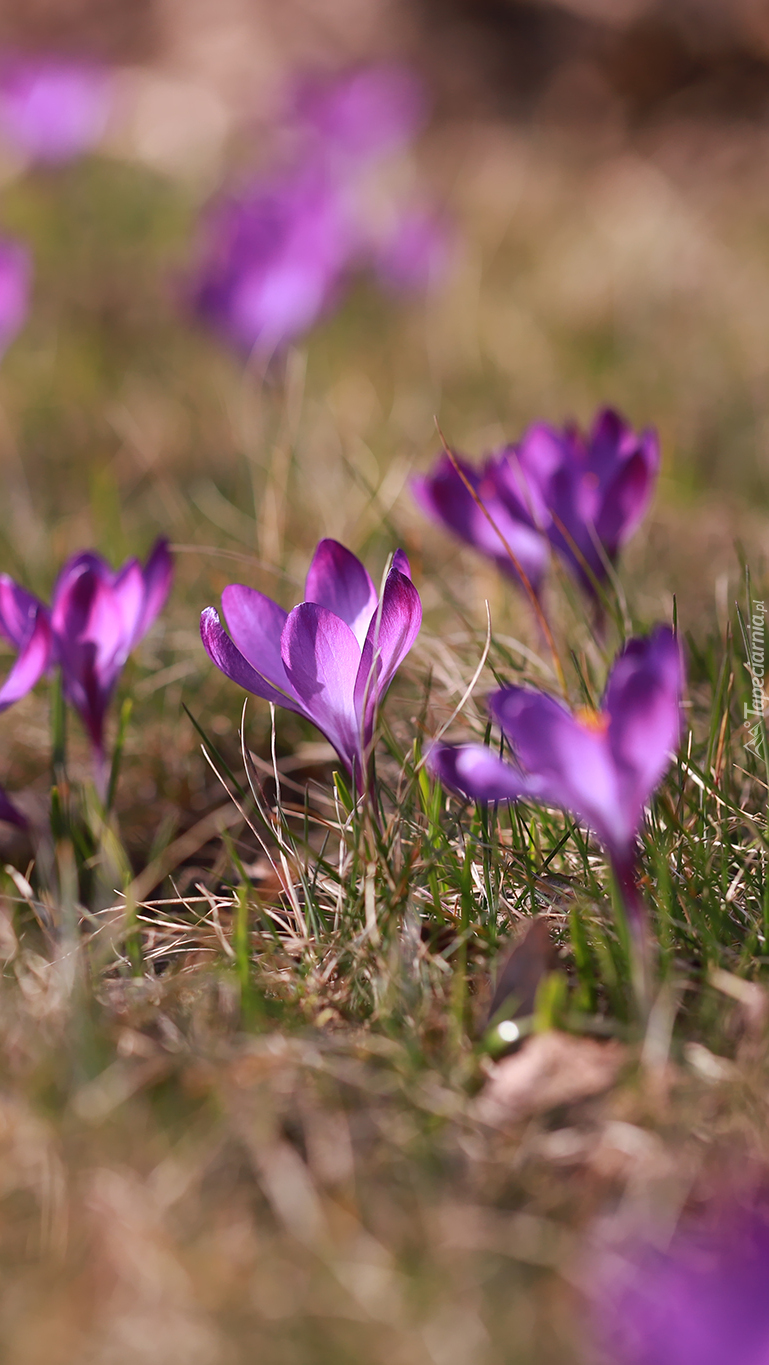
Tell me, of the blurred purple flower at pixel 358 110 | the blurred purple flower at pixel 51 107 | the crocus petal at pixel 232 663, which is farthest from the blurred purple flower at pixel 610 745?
the blurred purple flower at pixel 51 107

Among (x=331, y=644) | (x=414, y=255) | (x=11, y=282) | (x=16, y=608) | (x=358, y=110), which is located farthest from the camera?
(x=358, y=110)

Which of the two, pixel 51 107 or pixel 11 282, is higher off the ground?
pixel 51 107

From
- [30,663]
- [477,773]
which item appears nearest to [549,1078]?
[477,773]

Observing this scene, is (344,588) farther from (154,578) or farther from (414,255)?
(414,255)

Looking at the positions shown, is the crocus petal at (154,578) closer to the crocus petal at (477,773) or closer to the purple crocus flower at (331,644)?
the purple crocus flower at (331,644)

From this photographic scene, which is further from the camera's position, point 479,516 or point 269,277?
point 269,277

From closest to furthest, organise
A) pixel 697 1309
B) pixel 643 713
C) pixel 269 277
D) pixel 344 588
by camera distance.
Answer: pixel 697 1309
pixel 643 713
pixel 344 588
pixel 269 277

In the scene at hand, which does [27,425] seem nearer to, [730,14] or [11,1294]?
[11,1294]

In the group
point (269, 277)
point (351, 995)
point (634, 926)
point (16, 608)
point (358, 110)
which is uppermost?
point (358, 110)

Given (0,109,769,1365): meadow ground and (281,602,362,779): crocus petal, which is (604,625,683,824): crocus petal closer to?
(0,109,769,1365): meadow ground
